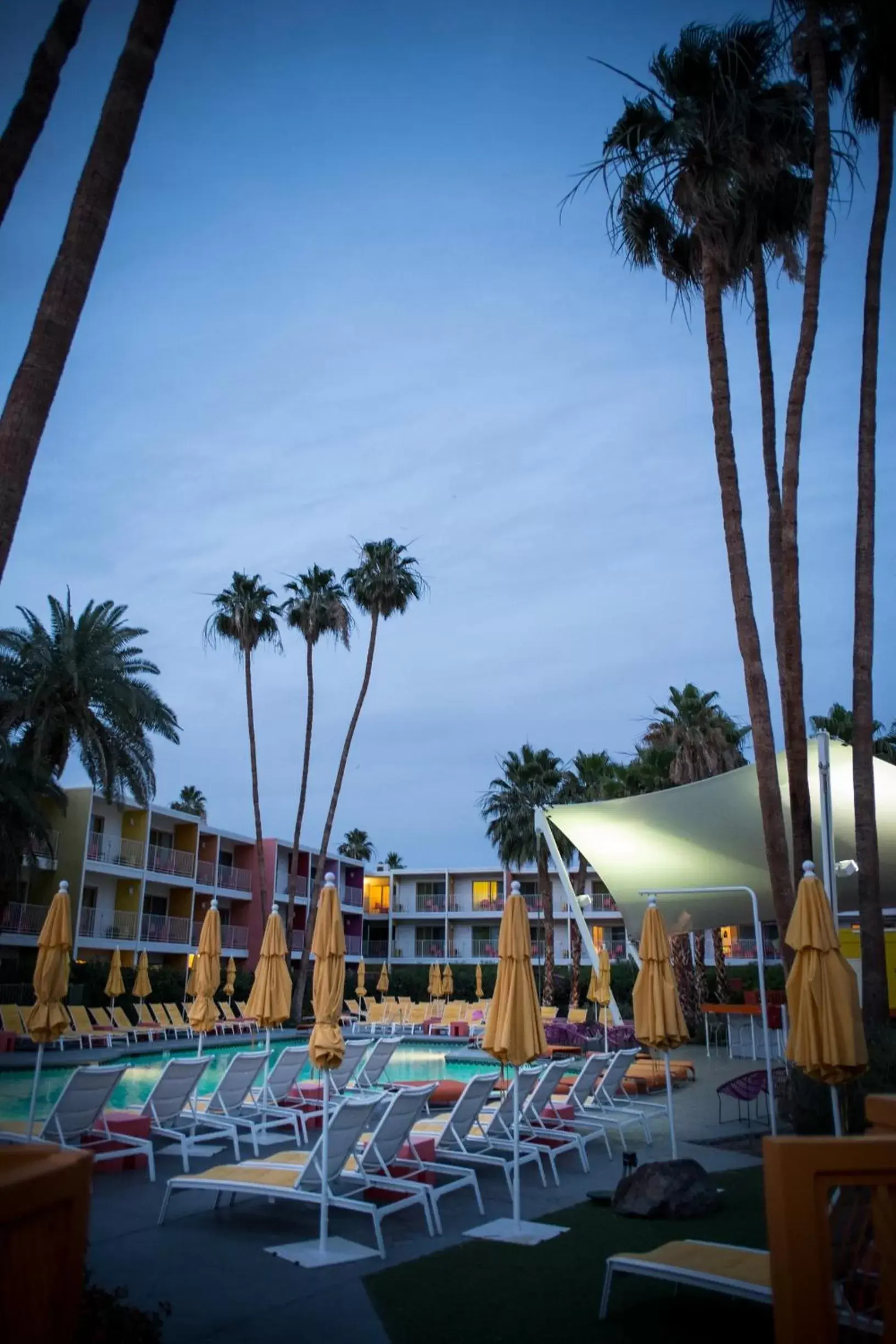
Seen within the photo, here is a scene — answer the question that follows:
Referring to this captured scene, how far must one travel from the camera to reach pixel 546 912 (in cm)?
3322

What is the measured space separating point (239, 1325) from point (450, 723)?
A: 126 meters

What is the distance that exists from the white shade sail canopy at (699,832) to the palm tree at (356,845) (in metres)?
53.9

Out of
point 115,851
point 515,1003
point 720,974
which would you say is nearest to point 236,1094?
point 515,1003

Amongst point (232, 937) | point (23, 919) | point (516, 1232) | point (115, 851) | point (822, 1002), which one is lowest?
point (516, 1232)

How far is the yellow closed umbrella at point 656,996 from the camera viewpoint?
979 cm

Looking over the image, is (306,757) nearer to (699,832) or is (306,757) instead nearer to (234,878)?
(234,878)

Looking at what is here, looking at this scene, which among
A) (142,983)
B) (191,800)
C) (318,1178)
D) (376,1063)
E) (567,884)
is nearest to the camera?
(318,1178)

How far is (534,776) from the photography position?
1430 inches

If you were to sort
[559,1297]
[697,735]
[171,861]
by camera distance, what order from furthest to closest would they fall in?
[171,861]
[697,735]
[559,1297]

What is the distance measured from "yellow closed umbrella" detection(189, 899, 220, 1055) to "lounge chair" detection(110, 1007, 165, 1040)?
33.5 ft

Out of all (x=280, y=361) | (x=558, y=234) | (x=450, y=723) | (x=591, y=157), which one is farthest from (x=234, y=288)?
(x=450, y=723)

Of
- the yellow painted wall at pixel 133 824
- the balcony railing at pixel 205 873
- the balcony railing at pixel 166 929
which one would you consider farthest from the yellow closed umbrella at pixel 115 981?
the balcony railing at pixel 205 873

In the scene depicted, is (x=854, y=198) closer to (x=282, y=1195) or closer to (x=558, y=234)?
(x=282, y=1195)

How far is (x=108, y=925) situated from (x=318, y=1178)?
2767cm
